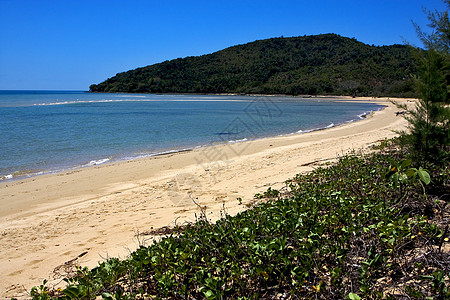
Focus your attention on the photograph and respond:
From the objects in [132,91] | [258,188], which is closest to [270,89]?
[132,91]

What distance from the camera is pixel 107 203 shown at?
22.2 feet

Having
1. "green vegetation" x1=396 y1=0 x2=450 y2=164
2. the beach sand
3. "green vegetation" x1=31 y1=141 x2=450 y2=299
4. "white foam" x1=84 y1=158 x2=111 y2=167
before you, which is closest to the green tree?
"green vegetation" x1=396 y1=0 x2=450 y2=164

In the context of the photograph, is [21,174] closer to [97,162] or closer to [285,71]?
[97,162]

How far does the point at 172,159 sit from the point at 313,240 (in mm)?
9276

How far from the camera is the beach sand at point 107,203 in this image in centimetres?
411

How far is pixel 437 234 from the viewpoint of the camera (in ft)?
8.92

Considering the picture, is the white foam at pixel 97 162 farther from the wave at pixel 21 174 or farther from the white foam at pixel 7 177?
the white foam at pixel 7 177

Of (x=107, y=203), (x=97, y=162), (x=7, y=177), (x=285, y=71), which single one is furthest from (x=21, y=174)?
(x=285, y=71)

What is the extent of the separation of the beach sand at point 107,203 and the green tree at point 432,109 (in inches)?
104

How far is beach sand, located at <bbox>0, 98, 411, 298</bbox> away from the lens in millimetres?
4109

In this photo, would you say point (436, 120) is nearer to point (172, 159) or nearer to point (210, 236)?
point (210, 236)

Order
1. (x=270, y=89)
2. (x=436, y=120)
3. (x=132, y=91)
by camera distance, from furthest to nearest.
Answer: (x=132, y=91) < (x=270, y=89) < (x=436, y=120)

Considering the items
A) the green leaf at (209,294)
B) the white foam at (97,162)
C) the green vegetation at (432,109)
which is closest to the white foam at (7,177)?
the white foam at (97,162)

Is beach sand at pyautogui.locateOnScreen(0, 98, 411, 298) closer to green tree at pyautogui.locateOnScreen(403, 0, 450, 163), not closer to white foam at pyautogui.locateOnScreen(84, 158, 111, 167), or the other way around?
white foam at pyautogui.locateOnScreen(84, 158, 111, 167)
